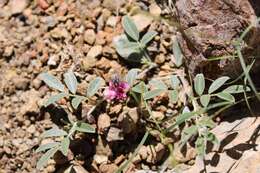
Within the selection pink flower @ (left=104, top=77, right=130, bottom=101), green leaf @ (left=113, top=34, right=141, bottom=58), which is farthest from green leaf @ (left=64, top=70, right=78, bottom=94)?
green leaf @ (left=113, top=34, right=141, bottom=58)

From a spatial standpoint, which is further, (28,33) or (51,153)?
(28,33)

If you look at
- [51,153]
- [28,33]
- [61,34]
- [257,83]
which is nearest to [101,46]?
[61,34]

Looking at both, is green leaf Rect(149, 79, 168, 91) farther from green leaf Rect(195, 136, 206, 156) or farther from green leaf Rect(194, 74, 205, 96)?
green leaf Rect(195, 136, 206, 156)

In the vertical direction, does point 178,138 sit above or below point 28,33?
below

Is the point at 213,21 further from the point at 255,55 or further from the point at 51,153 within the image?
the point at 51,153

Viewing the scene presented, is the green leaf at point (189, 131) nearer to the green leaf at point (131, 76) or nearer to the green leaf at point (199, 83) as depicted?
the green leaf at point (199, 83)

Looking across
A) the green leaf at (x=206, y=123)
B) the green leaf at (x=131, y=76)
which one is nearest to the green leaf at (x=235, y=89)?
the green leaf at (x=206, y=123)
